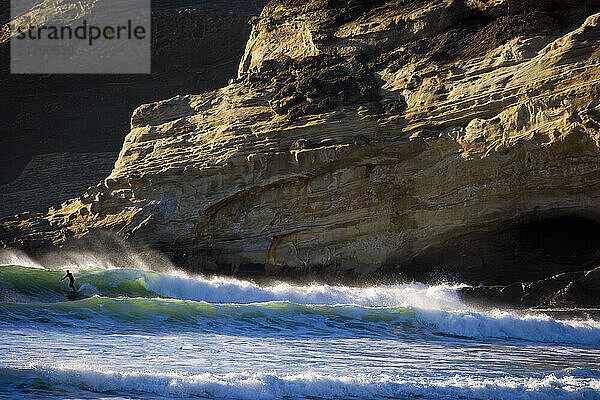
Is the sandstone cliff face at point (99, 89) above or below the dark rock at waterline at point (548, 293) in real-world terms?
above

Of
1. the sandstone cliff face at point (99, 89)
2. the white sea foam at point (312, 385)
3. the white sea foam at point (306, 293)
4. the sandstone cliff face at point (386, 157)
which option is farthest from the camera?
the sandstone cliff face at point (99, 89)

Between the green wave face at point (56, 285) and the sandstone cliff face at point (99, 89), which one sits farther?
the sandstone cliff face at point (99, 89)

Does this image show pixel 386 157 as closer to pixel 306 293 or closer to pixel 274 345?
pixel 306 293

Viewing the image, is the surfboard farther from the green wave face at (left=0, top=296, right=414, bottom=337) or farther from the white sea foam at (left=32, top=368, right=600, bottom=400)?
the white sea foam at (left=32, top=368, right=600, bottom=400)

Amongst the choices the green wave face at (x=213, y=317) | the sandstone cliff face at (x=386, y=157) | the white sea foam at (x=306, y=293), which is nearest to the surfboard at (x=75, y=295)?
the white sea foam at (x=306, y=293)

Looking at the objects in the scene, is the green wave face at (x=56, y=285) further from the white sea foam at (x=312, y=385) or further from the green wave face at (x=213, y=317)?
the white sea foam at (x=312, y=385)

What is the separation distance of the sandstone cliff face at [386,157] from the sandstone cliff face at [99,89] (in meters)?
15.7

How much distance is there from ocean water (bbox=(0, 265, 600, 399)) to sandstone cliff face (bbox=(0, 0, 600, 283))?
4.04ft

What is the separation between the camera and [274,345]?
8.66 meters

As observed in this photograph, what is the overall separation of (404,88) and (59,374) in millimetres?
11032

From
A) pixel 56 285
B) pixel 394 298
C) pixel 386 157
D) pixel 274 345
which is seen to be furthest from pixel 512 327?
pixel 56 285

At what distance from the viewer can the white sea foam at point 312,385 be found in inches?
235

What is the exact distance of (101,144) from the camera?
32781mm

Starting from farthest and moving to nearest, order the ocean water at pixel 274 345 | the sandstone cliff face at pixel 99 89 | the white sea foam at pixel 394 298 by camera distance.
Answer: the sandstone cliff face at pixel 99 89 → the white sea foam at pixel 394 298 → the ocean water at pixel 274 345
